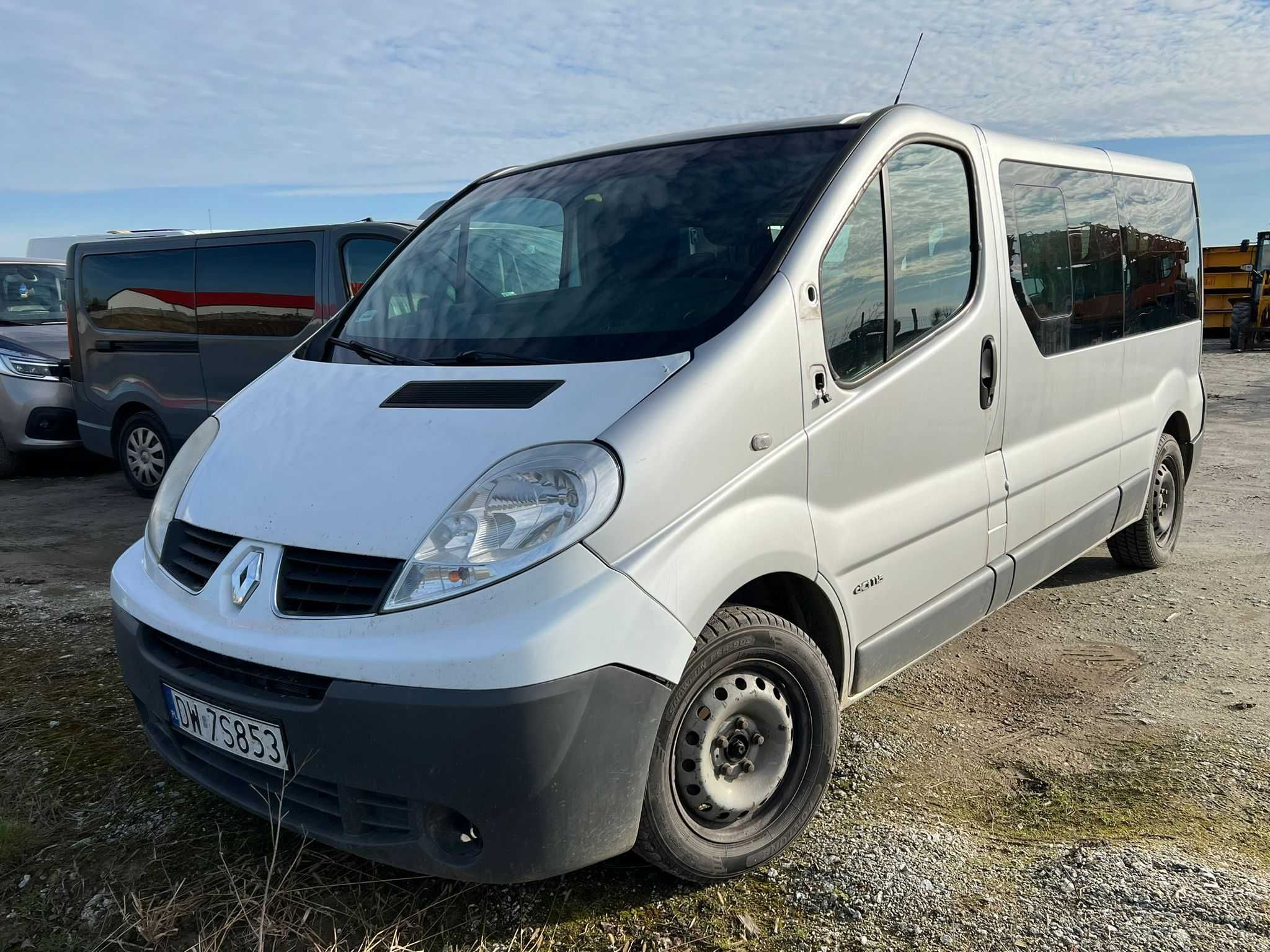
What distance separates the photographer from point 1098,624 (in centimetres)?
446

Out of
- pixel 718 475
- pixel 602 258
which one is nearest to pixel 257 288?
pixel 602 258

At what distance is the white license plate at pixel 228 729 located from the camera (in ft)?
7.10

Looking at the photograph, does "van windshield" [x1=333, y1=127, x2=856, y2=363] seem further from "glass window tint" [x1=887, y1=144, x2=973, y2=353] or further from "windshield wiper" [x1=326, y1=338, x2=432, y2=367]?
"glass window tint" [x1=887, y1=144, x2=973, y2=353]

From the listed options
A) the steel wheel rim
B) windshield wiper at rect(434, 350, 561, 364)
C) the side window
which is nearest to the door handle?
the side window

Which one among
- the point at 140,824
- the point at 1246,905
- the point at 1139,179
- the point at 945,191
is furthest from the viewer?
the point at 1139,179

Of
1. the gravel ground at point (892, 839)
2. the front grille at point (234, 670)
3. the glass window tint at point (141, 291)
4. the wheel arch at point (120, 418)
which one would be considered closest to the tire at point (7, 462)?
the wheel arch at point (120, 418)

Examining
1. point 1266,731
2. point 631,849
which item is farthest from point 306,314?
point 1266,731

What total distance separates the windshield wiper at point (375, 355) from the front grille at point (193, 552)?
2.26 feet

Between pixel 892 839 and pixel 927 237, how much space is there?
1.74 m

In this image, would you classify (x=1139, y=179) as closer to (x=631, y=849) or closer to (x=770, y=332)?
(x=770, y=332)

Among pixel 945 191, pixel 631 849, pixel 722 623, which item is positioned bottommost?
pixel 631 849

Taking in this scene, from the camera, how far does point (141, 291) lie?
7699mm

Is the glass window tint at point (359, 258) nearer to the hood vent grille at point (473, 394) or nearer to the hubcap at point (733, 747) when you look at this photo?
the hood vent grille at point (473, 394)

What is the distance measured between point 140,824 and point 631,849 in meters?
1.48
